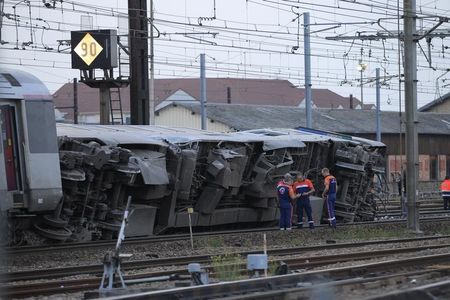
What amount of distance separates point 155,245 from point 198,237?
5.90 feet

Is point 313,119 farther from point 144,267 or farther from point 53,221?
point 144,267

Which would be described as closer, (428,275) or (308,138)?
(428,275)

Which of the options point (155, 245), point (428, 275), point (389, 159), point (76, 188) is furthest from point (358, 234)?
point (389, 159)

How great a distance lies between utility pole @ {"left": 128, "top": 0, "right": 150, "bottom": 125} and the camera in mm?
28969

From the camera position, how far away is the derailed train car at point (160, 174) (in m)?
17.2

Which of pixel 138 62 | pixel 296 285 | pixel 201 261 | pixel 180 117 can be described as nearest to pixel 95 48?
pixel 138 62

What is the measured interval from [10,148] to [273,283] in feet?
26.6

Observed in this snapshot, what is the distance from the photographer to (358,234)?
22672 mm

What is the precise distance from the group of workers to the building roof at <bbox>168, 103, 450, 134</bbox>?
30.0 m

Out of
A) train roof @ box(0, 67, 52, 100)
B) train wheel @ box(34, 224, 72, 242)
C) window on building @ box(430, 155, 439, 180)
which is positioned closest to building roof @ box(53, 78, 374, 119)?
window on building @ box(430, 155, 439, 180)

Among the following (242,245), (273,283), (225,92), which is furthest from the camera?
(225,92)

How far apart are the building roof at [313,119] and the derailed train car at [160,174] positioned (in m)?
26.6

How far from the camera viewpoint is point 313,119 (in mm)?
61125

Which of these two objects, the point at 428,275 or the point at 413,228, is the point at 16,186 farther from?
the point at 413,228
